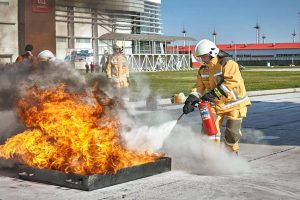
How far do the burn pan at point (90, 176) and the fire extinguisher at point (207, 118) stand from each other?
683 millimetres

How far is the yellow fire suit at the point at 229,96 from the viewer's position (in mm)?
6570

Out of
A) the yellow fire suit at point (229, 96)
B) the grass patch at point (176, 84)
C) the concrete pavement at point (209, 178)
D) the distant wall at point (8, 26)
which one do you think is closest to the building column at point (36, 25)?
the distant wall at point (8, 26)

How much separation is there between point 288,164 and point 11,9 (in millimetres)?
5228

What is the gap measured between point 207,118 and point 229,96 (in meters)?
0.41

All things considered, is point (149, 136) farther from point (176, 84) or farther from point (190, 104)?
point (176, 84)

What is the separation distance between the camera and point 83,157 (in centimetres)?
571

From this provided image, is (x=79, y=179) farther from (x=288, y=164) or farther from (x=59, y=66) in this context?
(x=288, y=164)

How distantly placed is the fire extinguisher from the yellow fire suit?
0.34 ft

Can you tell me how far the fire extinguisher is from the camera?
6.50 meters

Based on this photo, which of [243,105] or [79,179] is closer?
[79,179]

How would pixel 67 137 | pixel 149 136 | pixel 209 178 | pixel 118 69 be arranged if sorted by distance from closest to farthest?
pixel 67 137 → pixel 209 178 → pixel 149 136 → pixel 118 69

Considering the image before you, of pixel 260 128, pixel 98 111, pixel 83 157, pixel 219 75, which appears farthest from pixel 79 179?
pixel 260 128

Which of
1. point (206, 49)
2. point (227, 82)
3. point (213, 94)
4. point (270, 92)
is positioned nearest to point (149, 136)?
point (213, 94)

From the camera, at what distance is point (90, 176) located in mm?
5480
